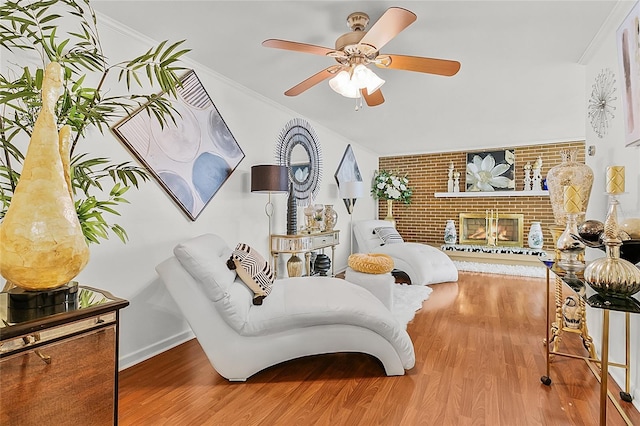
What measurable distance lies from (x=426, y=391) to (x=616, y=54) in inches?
96.1

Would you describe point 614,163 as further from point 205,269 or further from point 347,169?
point 347,169

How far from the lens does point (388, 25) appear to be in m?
1.70

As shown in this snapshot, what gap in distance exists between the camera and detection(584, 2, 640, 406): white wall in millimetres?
1837

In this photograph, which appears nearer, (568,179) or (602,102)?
(568,179)

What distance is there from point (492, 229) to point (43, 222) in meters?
6.60

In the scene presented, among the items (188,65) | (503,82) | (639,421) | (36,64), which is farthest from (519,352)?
(36,64)

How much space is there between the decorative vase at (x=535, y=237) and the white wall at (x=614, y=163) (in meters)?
3.37

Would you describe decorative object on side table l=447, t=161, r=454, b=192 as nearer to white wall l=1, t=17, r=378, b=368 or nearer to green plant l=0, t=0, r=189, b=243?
white wall l=1, t=17, r=378, b=368

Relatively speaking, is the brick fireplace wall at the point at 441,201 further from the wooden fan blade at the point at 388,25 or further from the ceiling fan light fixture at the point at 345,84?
the wooden fan blade at the point at 388,25

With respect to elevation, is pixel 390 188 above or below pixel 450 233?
above

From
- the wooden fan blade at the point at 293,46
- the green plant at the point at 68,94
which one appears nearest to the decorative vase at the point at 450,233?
the wooden fan blade at the point at 293,46

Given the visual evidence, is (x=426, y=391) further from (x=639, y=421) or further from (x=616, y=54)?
(x=616, y=54)

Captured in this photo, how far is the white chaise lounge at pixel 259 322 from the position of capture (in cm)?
198

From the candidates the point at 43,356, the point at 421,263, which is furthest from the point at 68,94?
the point at 421,263
